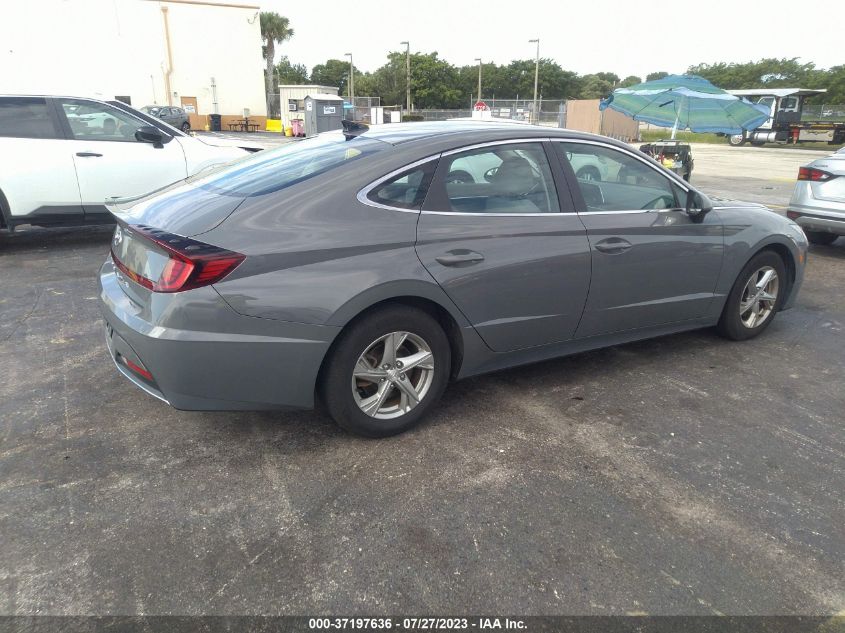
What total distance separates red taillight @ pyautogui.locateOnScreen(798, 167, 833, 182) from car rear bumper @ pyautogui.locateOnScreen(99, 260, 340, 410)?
277 inches

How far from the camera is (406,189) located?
3.26 m

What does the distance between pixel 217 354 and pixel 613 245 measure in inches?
93.5

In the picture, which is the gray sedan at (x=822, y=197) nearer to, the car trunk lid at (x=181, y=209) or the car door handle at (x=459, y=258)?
the car door handle at (x=459, y=258)

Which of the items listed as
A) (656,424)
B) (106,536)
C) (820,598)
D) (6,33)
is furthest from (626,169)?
(6,33)

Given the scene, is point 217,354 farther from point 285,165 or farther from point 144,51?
point 144,51

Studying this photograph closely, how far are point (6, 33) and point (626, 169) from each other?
129 feet

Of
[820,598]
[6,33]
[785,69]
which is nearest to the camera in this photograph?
[820,598]

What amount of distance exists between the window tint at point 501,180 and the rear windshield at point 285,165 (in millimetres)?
440

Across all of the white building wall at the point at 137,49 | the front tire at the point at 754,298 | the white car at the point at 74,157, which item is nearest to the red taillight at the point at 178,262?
the front tire at the point at 754,298

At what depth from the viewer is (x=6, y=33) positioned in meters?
33.1

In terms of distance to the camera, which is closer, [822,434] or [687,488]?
[687,488]

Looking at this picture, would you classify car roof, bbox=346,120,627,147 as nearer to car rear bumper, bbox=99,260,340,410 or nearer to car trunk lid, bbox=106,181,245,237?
car trunk lid, bbox=106,181,245,237

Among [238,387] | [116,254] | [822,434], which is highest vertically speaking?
[116,254]

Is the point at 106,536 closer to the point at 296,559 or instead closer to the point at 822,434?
the point at 296,559
